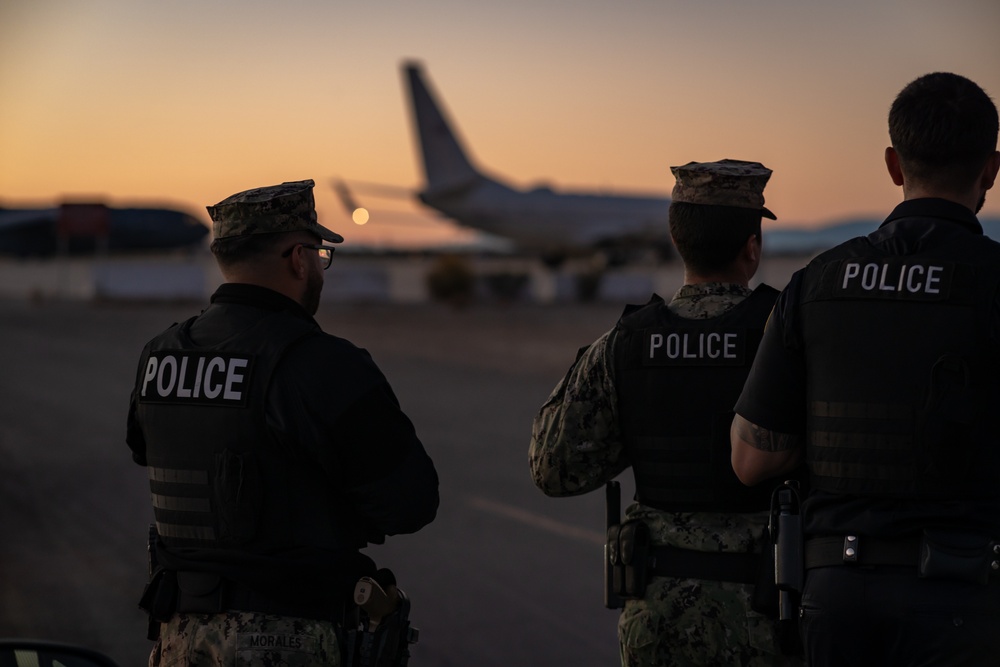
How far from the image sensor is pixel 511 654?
5809mm

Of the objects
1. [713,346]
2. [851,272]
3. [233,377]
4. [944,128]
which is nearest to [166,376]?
[233,377]

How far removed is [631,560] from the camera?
3221 mm

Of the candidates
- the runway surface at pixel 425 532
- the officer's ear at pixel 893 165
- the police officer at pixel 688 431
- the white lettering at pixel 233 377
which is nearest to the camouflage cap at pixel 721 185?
the police officer at pixel 688 431

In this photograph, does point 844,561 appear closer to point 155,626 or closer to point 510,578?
point 155,626

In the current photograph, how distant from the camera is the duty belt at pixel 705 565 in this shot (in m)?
3.16

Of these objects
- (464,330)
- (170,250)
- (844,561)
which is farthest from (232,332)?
(170,250)

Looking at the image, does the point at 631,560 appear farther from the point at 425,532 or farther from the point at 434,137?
the point at 434,137

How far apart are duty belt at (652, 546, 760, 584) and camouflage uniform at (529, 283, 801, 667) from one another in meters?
0.02

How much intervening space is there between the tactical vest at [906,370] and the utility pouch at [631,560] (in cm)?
61

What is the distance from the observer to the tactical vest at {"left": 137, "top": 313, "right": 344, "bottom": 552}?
9.61ft

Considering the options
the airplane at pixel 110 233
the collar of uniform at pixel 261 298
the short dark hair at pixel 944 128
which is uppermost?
the airplane at pixel 110 233

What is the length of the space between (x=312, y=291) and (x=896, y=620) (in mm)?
1600

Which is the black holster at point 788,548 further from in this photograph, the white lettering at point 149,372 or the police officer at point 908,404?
the white lettering at point 149,372

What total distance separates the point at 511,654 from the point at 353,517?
9.81ft
